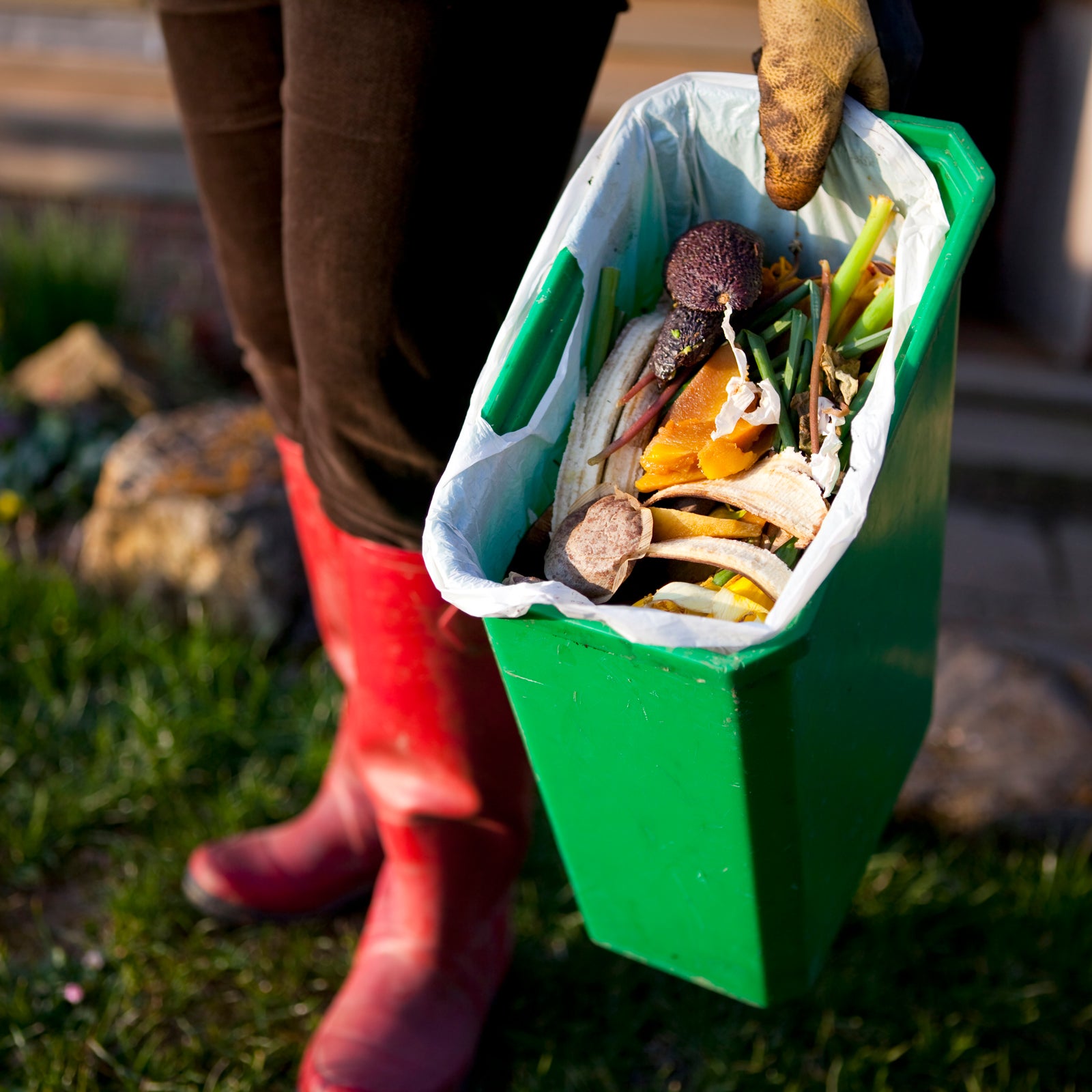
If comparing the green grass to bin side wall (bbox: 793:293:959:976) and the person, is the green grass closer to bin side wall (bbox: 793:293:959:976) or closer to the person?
the person

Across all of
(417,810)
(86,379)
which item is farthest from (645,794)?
(86,379)

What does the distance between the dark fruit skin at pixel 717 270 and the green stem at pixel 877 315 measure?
0.35ft

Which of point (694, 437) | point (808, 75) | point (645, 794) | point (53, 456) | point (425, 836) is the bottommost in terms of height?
point (53, 456)

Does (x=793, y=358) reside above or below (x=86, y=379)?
above

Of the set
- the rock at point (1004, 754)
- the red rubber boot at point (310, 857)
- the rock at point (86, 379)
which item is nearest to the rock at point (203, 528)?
the rock at point (86, 379)

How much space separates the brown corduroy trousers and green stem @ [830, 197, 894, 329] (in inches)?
13.7

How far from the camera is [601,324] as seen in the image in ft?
3.86

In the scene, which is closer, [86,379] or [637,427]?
[637,427]

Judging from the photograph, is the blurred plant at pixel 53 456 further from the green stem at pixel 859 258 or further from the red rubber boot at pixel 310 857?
the green stem at pixel 859 258

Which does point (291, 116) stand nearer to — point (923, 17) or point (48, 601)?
point (48, 601)

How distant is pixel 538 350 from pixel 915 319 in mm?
350

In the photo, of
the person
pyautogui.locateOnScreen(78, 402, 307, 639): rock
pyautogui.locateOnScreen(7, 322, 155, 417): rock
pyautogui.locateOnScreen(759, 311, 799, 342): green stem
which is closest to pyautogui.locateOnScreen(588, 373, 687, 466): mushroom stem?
pyautogui.locateOnScreen(759, 311, 799, 342): green stem

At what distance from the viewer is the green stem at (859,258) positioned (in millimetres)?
1111

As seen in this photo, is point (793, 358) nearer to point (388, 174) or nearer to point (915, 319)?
point (915, 319)
